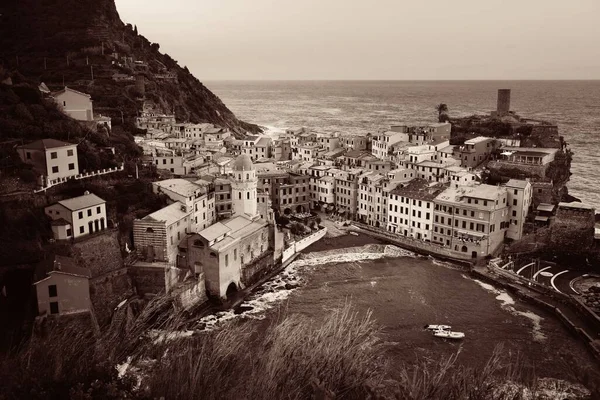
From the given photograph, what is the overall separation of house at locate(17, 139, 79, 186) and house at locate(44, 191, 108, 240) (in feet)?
10.6

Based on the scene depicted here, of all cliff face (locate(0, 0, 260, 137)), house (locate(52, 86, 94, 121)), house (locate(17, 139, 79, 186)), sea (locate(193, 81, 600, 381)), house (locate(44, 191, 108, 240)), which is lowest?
sea (locate(193, 81, 600, 381))

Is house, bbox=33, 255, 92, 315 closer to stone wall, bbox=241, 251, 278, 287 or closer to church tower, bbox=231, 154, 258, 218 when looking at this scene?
stone wall, bbox=241, 251, 278, 287

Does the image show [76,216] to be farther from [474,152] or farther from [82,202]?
[474,152]

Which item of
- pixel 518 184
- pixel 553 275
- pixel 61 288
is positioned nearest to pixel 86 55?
pixel 61 288

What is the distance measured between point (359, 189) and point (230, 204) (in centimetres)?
1172

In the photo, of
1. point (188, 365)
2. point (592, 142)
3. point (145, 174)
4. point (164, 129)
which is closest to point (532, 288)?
point (188, 365)

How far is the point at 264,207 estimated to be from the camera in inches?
1580

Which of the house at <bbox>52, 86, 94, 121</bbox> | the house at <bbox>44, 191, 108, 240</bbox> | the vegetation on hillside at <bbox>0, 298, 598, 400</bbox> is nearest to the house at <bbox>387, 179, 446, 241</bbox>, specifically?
the house at <bbox>44, 191, 108, 240</bbox>

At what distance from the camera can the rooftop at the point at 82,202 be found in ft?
Result: 89.7

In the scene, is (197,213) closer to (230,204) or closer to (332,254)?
(230,204)

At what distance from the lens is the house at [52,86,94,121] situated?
136 ft

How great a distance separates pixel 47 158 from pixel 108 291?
912 centimetres

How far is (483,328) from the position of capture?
2712 centimetres

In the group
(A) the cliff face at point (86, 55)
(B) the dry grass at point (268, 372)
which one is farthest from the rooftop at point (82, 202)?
(A) the cliff face at point (86, 55)
